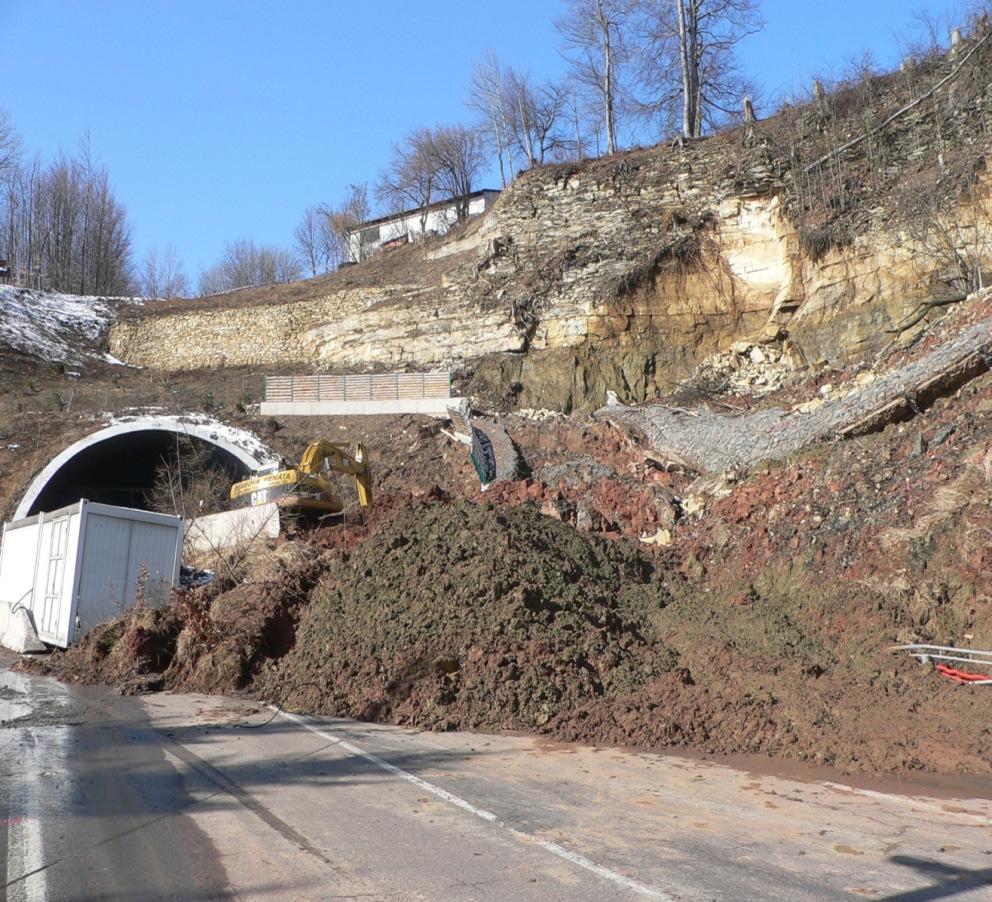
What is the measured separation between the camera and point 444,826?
6223 mm

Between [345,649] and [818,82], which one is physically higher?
[818,82]

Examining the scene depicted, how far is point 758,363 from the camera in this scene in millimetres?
26625

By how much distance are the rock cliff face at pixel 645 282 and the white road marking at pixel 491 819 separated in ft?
59.6

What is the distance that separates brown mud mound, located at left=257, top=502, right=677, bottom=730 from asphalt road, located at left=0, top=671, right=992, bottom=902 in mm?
972

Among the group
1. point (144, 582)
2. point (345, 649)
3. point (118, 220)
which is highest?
point (118, 220)

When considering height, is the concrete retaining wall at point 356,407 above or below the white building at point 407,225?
below

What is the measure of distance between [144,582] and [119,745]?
260 inches

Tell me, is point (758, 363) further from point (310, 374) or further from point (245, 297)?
point (245, 297)

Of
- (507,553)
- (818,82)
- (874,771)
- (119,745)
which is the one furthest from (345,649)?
(818,82)

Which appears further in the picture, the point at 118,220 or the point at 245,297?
the point at 118,220

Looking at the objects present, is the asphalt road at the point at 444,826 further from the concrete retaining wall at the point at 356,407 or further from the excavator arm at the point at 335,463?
the concrete retaining wall at the point at 356,407

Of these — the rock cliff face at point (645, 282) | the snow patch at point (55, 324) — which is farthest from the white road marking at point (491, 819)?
the snow patch at point (55, 324)

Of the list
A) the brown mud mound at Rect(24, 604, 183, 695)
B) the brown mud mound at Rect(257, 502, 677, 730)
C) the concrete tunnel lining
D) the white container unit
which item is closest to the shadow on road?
the brown mud mound at Rect(257, 502, 677, 730)

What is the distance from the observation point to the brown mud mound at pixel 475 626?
1002 centimetres
